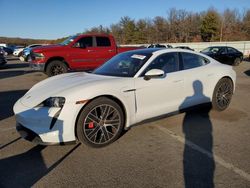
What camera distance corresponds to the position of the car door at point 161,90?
459 centimetres

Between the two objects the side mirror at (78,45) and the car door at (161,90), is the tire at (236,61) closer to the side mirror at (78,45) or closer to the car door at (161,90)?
the side mirror at (78,45)

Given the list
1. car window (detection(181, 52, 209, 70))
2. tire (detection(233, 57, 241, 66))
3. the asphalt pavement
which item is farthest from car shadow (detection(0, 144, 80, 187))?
tire (detection(233, 57, 241, 66))

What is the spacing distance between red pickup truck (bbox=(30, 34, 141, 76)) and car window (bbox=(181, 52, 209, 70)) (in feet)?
22.1

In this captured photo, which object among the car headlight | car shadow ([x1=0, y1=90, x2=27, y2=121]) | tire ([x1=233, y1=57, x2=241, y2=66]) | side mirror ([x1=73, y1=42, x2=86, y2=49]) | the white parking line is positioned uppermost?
side mirror ([x1=73, y1=42, x2=86, y2=49])

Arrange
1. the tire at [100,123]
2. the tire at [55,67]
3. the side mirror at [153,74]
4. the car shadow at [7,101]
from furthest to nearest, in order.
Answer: the tire at [55,67] < the car shadow at [7,101] < the side mirror at [153,74] < the tire at [100,123]

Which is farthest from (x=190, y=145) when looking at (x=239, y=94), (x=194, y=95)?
(x=239, y=94)

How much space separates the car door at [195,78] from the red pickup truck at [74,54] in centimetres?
676

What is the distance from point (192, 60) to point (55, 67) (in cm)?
712

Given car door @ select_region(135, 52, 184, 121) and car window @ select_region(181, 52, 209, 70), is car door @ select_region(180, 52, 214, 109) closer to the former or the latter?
car window @ select_region(181, 52, 209, 70)

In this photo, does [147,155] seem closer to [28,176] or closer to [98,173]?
[98,173]

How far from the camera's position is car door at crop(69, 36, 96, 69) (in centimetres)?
1149

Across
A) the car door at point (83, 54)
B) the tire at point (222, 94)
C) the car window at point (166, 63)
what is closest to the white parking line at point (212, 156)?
the car window at point (166, 63)

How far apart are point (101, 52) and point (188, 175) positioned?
9273mm

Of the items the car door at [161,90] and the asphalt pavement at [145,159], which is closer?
the asphalt pavement at [145,159]
